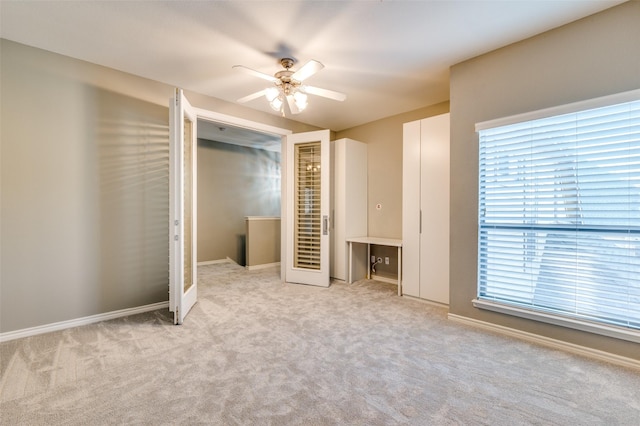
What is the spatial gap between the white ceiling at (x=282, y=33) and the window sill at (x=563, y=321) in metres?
2.44

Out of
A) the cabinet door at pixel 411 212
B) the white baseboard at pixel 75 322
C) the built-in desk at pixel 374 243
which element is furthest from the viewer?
the built-in desk at pixel 374 243

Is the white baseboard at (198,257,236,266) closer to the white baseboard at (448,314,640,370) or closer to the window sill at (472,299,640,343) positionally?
the white baseboard at (448,314,640,370)

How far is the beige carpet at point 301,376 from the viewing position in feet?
5.32

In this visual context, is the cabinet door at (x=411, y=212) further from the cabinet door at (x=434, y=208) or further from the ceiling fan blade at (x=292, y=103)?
the ceiling fan blade at (x=292, y=103)

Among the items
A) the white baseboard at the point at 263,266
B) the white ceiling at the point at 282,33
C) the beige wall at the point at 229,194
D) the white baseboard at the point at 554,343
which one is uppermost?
the white ceiling at the point at 282,33

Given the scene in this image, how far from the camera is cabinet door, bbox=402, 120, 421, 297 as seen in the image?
376cm

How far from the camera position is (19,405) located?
5.57 feet

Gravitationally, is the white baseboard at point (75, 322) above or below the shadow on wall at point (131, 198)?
below

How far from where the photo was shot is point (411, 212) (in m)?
3.83

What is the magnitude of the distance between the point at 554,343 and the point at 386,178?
120 inches

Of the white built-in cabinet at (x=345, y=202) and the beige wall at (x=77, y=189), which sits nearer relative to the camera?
the beige wall at (x=77, y=189)

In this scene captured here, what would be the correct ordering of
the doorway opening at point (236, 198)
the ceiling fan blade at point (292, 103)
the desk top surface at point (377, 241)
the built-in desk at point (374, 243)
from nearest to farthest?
the ceiling fan blade at point (292, 103), the built-in desk at point (374, 243), the desk top surface at point (377, 241), the doorway opening at point (236, 198)

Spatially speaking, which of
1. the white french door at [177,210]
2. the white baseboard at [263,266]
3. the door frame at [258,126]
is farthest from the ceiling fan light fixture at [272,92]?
the white baseboard at [263,266]

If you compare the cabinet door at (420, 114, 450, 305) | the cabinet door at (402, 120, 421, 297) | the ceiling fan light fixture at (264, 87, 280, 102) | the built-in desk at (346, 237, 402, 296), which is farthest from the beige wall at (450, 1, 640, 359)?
the ceiling fan light fixture at (264, 87, 280, 102)
